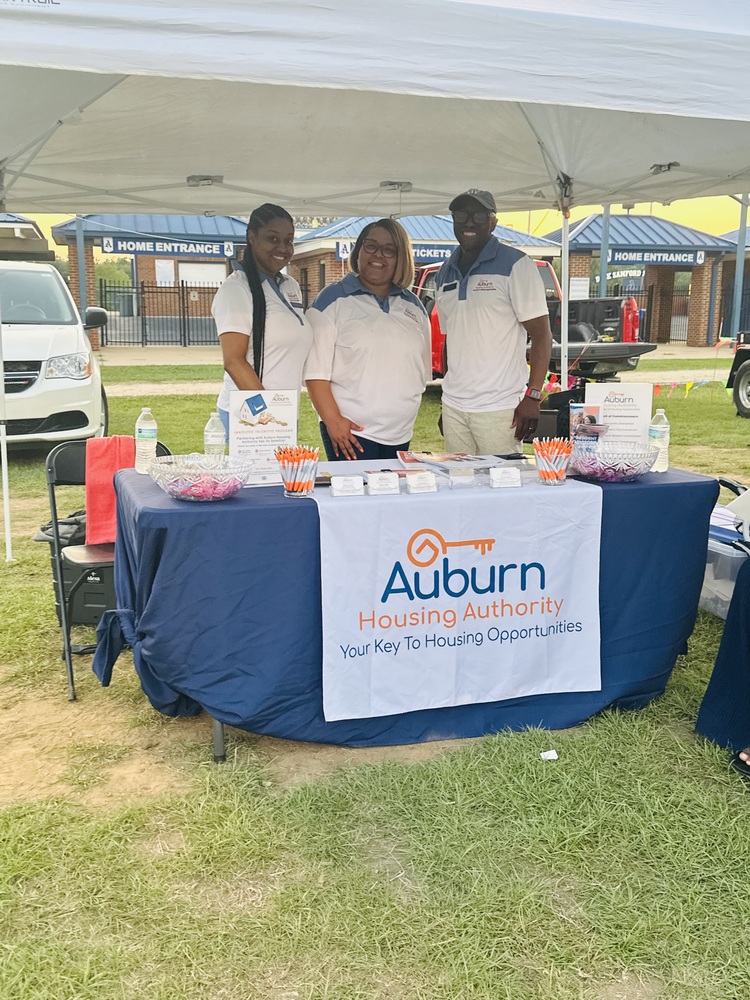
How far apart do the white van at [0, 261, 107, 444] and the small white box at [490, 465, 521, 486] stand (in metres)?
5.20

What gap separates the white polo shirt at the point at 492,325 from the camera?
12.3 feet

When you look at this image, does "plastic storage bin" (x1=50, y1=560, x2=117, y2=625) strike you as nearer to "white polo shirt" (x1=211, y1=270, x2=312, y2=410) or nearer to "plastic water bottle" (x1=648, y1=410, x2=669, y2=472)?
"white polo shirt" (x1=211, y1=270, x2=312, y2=410)

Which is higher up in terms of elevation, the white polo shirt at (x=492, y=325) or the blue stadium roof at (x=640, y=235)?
the blue stadium roof at (x=640, y=235)

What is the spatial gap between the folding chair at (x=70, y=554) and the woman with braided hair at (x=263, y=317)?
460 mm

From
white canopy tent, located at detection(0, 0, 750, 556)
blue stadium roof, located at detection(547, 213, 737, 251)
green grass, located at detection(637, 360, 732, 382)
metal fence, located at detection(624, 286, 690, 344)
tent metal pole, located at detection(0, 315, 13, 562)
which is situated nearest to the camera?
white canopy tent, located at detection(0, 0, 750, 556)

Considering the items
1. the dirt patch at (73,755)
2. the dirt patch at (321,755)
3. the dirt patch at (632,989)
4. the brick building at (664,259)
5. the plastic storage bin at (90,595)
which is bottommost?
the dirt patch at (632,989)

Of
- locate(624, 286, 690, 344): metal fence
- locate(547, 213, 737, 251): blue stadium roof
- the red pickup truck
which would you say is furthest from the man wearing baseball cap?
locate(624, 286, 690, 344): metal fence

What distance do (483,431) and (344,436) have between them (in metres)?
0.65

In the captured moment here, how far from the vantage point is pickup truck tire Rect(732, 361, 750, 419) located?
1069 centimetres

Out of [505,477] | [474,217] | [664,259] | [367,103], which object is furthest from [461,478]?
[664,259]

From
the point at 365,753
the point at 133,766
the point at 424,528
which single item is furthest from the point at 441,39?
the point at 133,766

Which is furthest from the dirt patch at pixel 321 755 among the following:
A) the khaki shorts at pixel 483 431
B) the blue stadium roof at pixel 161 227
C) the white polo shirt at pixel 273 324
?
the blue stadium roof at pixel 161 227

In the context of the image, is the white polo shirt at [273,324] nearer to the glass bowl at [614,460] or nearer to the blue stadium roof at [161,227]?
the glass bowl at [614,460]

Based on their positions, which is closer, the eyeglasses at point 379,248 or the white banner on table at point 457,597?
the white banner on table at point 457,597
